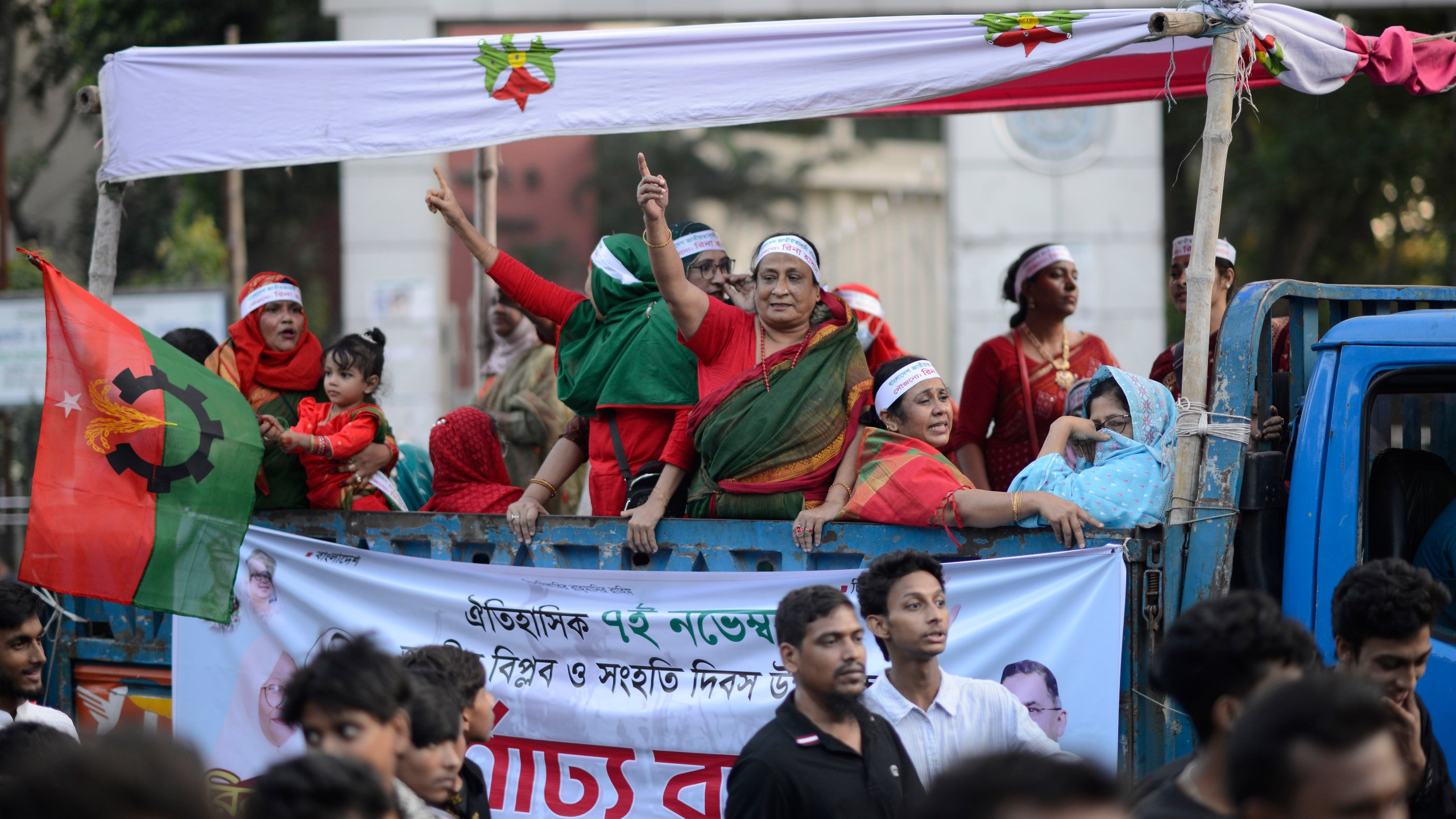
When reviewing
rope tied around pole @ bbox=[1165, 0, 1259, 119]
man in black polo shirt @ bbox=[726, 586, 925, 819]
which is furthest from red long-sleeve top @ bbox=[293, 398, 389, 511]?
rope tied around pole @ bbox=[1165, 0, 1259, 119]

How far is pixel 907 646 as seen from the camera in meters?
3.14

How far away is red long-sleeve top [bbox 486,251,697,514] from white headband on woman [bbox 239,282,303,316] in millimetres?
974

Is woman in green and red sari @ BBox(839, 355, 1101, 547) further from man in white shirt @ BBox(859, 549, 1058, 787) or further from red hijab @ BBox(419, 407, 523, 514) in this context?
red hijab @ BBox(419, 407, 523, 514)

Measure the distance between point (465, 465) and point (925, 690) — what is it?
2.25 m

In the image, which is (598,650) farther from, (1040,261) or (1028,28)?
(1040,261)

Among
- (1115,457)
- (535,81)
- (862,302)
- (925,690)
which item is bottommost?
(925,690)

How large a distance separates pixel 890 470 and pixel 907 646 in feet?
Result: 2.26

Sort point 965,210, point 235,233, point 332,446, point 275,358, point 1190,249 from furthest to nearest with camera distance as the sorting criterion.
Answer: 1. point 235,233
2. point 965,210
3. point 275,358
4. point 1190,249
5. point 332,446

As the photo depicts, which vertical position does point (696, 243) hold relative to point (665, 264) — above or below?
above

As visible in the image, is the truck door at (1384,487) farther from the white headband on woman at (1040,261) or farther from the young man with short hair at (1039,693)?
the white headband on woman at (1040,261)

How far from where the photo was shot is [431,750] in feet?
8.68

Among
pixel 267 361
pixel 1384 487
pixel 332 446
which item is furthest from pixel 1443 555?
pixel 267 361

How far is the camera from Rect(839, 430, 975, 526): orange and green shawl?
11.7 feet

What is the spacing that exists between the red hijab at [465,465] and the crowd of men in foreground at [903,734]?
1.40 m
